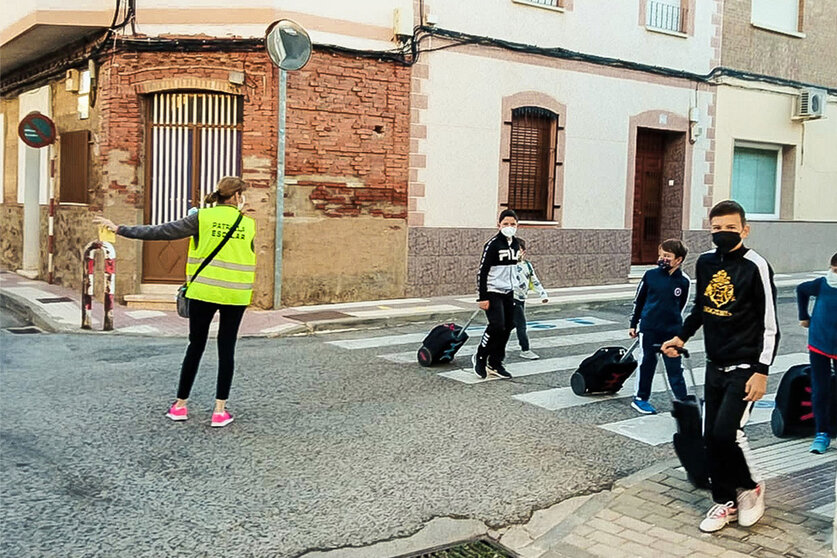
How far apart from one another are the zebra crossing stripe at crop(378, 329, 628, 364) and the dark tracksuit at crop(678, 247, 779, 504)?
487 cm

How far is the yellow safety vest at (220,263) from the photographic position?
21.3 feet

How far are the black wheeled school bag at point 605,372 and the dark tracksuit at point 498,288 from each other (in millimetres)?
912

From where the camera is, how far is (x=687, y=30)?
17812 mm

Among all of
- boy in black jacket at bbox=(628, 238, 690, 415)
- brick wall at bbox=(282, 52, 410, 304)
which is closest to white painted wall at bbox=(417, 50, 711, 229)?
brick wall at bbox=(282, 52, 410, 304)

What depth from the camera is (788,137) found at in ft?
64.6

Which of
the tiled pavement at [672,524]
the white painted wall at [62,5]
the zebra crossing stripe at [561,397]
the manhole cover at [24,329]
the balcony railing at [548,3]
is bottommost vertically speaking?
the manhole cover at [24,329]

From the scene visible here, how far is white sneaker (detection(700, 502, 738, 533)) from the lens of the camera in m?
4.78

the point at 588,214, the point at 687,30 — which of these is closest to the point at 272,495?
the point at 588,214

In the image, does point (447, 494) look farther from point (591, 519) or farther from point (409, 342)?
point (409, 342)

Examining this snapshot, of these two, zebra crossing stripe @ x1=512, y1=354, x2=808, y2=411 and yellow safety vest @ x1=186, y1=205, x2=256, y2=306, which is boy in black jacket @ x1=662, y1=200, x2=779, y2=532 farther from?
yellow safety vest @ x1=186, y1=205, x2=256, y2=306

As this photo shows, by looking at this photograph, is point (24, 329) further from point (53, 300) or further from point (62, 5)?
point (62, 5)

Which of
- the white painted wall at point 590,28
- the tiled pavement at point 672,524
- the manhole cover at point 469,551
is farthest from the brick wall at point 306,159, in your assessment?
the manhole cover at point 469,551

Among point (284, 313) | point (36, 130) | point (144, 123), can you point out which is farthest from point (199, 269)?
point (36, 130)

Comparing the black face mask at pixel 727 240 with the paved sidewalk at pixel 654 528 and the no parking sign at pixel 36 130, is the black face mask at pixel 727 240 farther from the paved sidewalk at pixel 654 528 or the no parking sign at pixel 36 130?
the no parking sign at pixel 36 130
